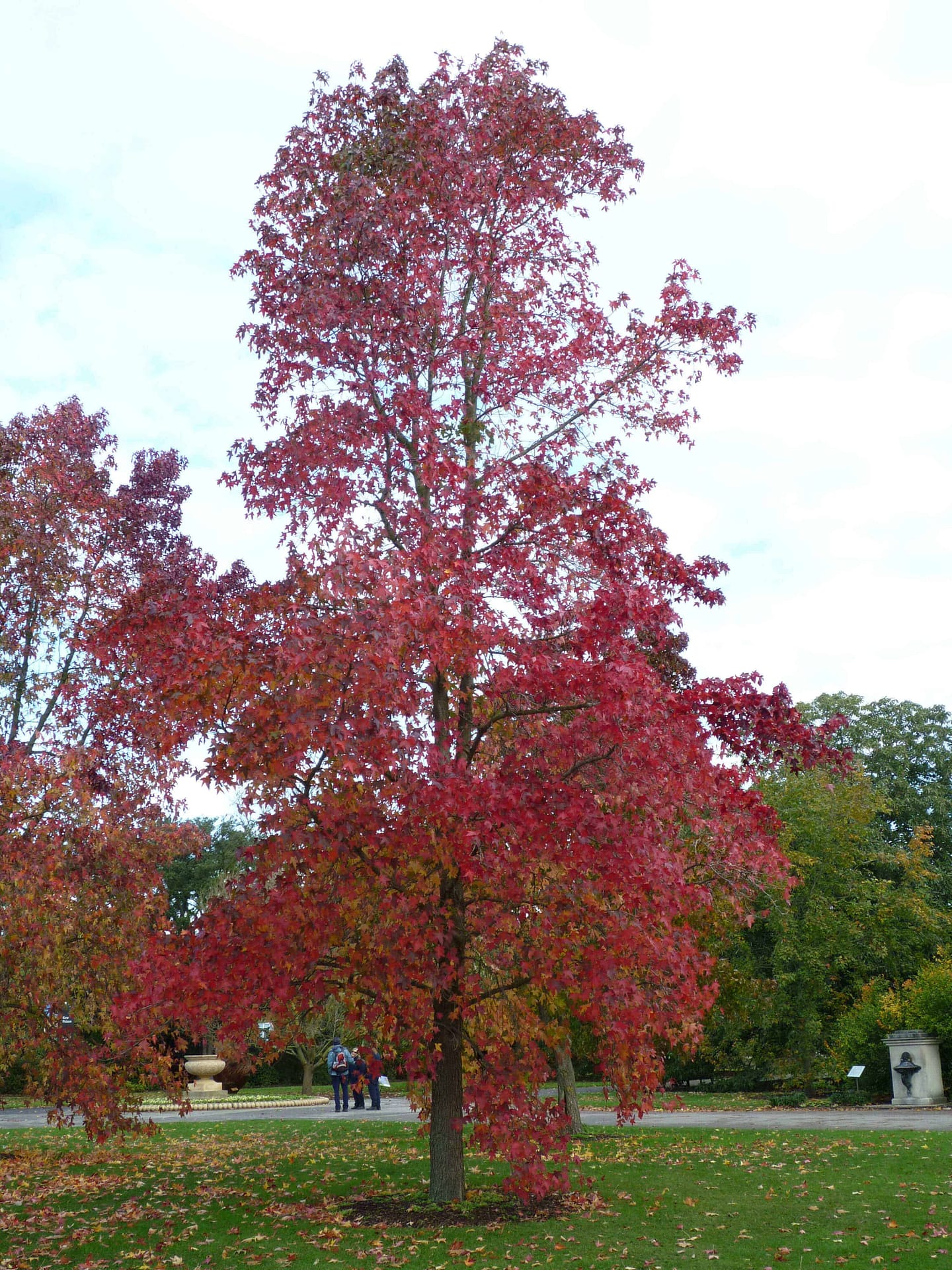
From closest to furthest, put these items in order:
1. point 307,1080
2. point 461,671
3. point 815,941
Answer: point 461,671 < point 815,941 < point 307,1080

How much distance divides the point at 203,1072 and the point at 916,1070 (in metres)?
19.0

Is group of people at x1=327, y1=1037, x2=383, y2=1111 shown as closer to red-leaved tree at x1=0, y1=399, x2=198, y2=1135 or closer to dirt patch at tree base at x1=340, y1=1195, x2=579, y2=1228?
red-leaved tree at x1=0, y1=399, x2=198, y2=1135

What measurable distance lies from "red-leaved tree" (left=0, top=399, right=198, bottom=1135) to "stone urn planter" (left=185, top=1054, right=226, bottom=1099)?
16.1 m

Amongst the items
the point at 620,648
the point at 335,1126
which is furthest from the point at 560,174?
the point at 335,1126

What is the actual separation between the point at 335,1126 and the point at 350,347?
14.1 meters

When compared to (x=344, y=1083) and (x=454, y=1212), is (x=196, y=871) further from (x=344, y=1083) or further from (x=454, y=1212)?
(x=454, y=1212)

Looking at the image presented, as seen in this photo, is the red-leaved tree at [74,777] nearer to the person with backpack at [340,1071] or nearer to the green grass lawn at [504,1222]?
the green grass lawn at [504,1222]

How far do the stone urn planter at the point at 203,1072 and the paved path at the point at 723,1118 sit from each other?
4.16m

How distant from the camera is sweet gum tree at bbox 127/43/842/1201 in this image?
780 centimetres

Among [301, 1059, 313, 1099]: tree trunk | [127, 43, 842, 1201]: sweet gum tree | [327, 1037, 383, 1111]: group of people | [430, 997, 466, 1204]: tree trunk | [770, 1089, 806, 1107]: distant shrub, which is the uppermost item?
[127, 43, 842, 1201]: sweet gum tree

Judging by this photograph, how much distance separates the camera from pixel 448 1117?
9.43m

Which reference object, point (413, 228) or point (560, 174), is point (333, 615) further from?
point (560, 174)

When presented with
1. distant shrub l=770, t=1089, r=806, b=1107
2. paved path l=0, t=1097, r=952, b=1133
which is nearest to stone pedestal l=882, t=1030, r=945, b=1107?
paved path l=0, t=1097, r=952, b=1133

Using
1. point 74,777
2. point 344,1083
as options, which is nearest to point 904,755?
point 344,1083
